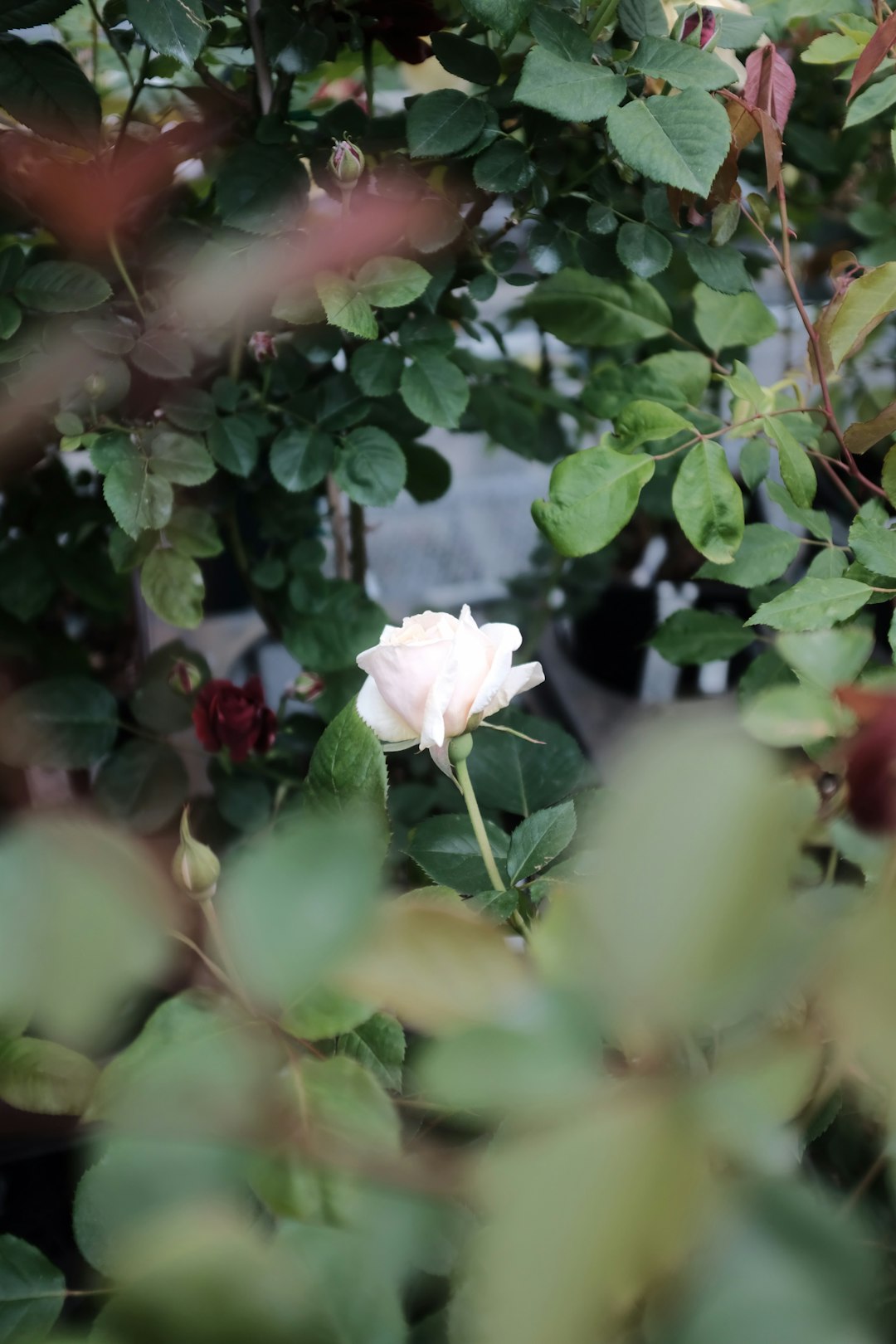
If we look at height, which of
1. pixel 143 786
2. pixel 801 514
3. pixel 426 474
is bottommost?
pixel 143 786

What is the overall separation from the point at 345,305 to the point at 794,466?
23 centimetres

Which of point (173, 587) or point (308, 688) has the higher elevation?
point (173, 587)

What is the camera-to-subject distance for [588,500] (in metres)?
0.43

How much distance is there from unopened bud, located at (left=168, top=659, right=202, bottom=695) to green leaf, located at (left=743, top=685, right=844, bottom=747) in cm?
45

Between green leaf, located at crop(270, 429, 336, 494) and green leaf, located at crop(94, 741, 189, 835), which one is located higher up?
green leaf, located at crop(270, 429, 336, 494)

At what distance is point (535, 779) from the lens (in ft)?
1.58

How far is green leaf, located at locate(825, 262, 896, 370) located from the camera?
40 centimetres

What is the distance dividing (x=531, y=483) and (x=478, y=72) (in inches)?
39.1

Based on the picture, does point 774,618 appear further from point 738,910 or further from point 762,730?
point 738,910

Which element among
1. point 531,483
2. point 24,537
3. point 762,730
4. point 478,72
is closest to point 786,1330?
point 762,730

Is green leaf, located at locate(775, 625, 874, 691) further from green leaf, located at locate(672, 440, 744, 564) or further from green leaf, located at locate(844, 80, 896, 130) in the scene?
green leaf, located at locate(844, 80, 896, 130)

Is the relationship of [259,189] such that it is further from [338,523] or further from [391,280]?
[338,523]

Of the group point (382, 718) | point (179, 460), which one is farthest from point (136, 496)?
point (382, 718)

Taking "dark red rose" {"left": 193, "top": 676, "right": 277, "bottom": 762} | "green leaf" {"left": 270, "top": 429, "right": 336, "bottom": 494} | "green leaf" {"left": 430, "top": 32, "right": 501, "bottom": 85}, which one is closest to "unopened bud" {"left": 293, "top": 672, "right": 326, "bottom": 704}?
"dark red rose" {"left": 193, "top": 676, "right": 277, "bottom": 762}
